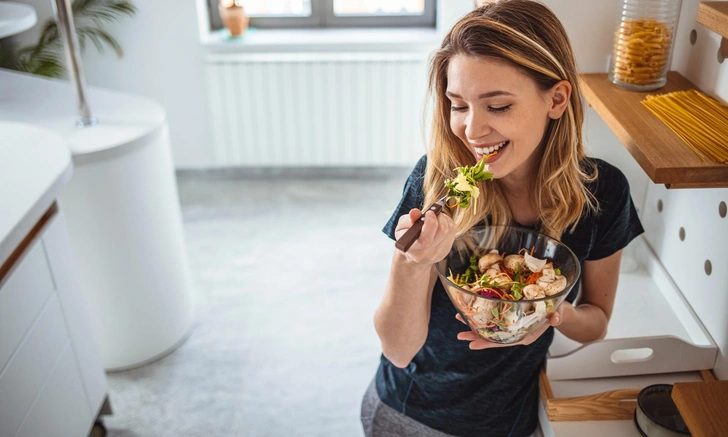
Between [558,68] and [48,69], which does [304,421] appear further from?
[48,69]

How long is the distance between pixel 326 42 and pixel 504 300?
8.96 feet

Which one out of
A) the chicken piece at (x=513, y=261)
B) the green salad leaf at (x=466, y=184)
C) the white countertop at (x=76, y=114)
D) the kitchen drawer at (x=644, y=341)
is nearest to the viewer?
the green salad leaf at (x=466, y=184)

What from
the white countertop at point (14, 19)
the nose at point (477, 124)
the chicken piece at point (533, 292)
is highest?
the nose at point (477, 124)

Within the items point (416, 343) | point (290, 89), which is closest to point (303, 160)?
point (290, 89)

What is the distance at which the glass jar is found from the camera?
50.3 inches

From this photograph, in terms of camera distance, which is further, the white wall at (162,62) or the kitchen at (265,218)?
the white wall at (162,62)

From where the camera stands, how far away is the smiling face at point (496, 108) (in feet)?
3.31

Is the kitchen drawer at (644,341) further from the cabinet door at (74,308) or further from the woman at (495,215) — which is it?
the cabinet door at (74,308)

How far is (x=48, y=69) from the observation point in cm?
312

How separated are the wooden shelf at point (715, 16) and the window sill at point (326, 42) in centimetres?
238

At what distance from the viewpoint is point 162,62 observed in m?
3.47

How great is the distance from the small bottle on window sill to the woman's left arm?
Answer: 8.85 ft

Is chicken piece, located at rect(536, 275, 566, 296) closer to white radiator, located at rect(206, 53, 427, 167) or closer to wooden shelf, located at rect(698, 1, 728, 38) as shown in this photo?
wooden shelf, located at rect(698, 1, 728, 38)

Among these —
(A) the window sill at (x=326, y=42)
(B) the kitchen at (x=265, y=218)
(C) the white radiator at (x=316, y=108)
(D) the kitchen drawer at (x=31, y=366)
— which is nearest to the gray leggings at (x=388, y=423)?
(B) the kitchen at (x=265, y=218)
